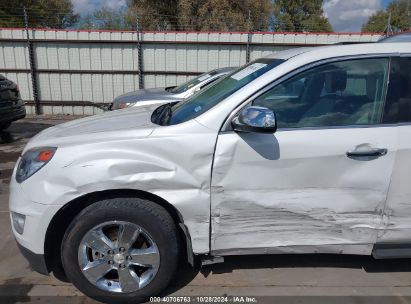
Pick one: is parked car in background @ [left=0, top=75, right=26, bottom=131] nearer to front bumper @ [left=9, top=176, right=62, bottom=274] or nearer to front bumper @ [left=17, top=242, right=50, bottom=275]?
front bumper @ [left=9, top=176, right=62, bottom=274]

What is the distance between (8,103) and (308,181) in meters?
7.07

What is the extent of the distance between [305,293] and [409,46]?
193cm

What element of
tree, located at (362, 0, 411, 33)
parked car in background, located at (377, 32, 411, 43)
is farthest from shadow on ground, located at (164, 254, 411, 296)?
tree, located at (362, 0, 411, 33)

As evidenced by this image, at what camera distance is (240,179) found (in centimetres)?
264

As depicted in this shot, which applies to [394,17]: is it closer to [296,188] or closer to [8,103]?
[8,103]

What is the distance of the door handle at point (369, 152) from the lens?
2.62 meters

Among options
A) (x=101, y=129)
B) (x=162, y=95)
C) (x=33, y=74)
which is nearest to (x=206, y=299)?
(x=101, y=129)

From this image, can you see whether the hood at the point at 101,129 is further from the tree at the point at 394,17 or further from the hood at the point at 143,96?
the tree at the point at 394,17

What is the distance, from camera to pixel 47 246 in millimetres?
2777

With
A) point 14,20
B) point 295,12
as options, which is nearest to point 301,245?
point 14,20

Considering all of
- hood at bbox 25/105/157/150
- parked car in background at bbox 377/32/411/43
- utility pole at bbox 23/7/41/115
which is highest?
parked car in background at bbox 377/32/411/43

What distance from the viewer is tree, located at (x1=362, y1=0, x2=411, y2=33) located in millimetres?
55406

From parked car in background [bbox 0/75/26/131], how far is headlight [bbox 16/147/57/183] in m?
5.61

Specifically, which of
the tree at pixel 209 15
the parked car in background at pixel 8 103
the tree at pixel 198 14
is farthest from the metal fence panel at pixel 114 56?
the tree at pixel 209 15
